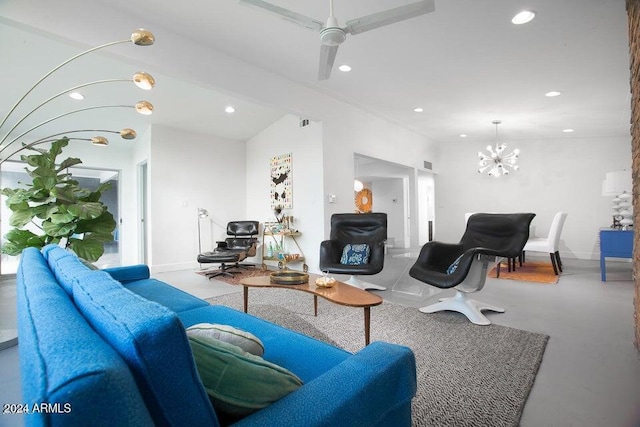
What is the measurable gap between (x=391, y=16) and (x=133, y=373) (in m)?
2.23

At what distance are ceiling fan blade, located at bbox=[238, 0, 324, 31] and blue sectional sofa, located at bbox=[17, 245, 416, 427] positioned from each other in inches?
70.9

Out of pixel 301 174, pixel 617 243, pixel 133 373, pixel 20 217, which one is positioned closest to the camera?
pixel 133 373

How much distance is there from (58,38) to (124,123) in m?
2.87

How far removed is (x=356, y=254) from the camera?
3.59 meters

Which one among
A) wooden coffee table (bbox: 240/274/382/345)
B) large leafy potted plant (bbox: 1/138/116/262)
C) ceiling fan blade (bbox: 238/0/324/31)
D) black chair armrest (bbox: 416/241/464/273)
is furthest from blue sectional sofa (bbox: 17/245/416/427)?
black chair armrest (bbox: 416/241/464/273)

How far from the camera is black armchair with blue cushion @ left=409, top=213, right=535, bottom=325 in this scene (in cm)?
255

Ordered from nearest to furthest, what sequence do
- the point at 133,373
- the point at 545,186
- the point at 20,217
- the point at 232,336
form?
the point at 133,373 → the point at 232,336 → the point at 20,217 → the point at 545,186

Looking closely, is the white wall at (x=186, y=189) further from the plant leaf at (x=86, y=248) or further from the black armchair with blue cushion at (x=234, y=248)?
the plant leaf at (x=86, y=248)

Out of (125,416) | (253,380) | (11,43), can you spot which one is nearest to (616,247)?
(253,380)

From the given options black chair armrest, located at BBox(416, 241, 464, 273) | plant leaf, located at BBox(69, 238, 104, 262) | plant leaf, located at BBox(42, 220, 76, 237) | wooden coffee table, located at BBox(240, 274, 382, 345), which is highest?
plant leaf, located at BBox(42, 220, 76, 237)

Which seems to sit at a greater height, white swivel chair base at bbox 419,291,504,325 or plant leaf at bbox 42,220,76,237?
plant leaf at bbox 42,220,76,237

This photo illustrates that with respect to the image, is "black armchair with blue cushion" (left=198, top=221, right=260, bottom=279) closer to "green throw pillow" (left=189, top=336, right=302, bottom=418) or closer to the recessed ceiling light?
"green throw pillow" (left=189, top=336, right=302, bottom=418)

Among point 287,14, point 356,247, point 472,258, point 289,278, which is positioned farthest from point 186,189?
point 472,258

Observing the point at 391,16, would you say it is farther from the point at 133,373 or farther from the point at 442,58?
the point at 133,373
